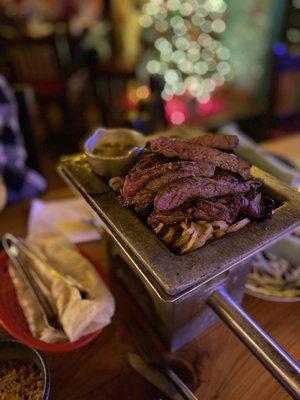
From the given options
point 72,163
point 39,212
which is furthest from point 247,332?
point 39,212

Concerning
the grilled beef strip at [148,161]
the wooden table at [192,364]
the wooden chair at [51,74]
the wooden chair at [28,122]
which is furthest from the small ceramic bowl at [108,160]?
the wooden chair at [51,74]

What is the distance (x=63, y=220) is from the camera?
1.23 meters

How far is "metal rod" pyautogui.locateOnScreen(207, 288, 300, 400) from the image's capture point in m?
0.58

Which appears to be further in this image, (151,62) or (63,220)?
(151,62)

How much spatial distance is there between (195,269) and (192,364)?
1.18 ft

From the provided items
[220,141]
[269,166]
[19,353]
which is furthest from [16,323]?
[269,166]

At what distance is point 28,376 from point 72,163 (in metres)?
0.52

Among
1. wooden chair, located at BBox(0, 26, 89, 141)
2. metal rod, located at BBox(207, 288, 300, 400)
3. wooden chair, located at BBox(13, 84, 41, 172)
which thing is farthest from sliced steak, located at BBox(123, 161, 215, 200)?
wooden chair, located at BBox(0, 26, 89, 141)

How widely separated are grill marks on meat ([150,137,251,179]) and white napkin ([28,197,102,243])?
1.42 ft

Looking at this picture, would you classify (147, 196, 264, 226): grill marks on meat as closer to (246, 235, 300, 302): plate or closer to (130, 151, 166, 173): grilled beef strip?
(130, 151, 166, 173): grilled beef strip

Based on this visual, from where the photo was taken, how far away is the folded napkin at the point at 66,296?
0.77m

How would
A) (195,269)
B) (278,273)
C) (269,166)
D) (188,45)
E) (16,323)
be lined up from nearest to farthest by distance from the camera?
1. (195,269)
2. (16,323)
3. (278,273)
4. (269,166)
5. (188,45)

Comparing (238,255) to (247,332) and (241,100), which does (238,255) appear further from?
(241,100)

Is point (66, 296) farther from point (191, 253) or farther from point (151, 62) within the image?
point (151, 62)
